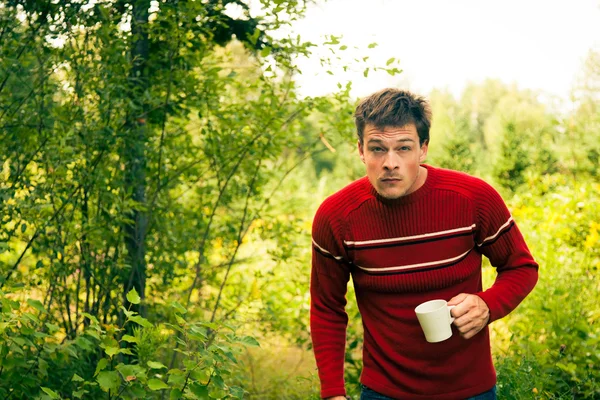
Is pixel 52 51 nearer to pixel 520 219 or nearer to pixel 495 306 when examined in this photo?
pixel 495 306

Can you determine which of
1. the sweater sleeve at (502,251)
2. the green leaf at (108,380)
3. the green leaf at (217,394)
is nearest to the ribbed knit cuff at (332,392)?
the green leaf at (217,394)

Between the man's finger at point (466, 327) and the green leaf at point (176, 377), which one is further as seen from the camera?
the green leaf at point (176, 377)

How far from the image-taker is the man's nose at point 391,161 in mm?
2145

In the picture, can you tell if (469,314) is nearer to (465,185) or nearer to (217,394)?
(465,185)

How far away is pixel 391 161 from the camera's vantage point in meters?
2.15

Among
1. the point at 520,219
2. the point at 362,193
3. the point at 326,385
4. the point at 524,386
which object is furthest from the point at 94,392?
the point at 520,219

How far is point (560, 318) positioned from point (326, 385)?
2.52 metres

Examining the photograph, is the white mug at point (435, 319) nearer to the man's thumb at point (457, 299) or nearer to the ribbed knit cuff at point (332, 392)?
the man's thumb at point (457, 299)

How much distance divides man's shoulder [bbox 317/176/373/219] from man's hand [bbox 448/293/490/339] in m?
0.43

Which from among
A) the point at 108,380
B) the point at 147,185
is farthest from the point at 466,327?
the point at 147,185

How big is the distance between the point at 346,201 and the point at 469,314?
0.53m

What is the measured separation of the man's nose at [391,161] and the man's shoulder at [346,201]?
0.18 metres

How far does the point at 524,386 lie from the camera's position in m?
3.31

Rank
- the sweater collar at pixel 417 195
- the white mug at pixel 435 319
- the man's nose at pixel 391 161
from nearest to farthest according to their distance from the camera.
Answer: the white mug at pixel 435 319 < the man's nose at pixel 391 161 < the sweater collar at pixel 417 195
